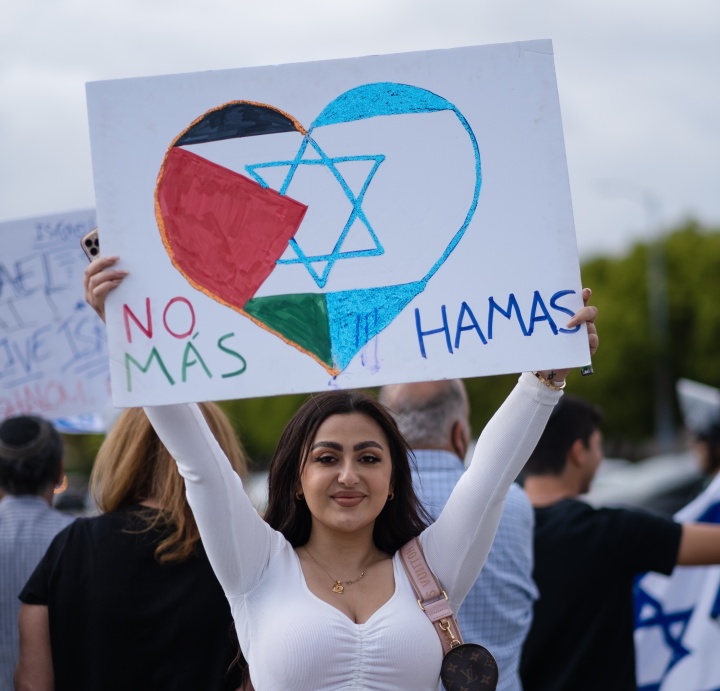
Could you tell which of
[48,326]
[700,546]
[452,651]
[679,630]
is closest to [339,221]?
[452,651]

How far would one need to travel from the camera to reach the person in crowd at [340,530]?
2.62m

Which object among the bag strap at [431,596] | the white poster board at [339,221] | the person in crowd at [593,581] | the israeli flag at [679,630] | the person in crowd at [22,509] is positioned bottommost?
the israeli flag at [679,630]

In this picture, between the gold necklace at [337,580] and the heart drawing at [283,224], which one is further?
the gold necklace at [337,580]

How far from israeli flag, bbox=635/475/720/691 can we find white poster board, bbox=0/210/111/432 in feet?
8.16

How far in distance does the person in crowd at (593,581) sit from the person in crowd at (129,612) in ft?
4.71

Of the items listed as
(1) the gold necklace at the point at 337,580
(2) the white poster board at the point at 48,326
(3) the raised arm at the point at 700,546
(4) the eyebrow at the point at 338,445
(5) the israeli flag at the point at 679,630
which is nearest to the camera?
(1) the gold necklace at the point at 337,580

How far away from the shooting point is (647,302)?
41.2m

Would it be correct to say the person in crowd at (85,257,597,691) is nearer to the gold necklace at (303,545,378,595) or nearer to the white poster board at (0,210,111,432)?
the gold necklace at (303,545,378,595)

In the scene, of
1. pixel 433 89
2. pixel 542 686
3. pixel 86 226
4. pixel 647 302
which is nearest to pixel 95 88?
pixel 433 89

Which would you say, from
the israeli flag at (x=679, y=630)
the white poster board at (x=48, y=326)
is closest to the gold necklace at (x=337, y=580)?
the white poster board at (x=48, y=326)

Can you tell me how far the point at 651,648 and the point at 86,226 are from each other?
299 centimetres

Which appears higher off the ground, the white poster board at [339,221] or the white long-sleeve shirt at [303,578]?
the white poster board at [339,221]

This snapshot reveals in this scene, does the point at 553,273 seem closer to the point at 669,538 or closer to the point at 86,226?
the point at 669,538

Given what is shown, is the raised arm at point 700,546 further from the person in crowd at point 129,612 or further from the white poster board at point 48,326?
the white poster board at point 48,326
